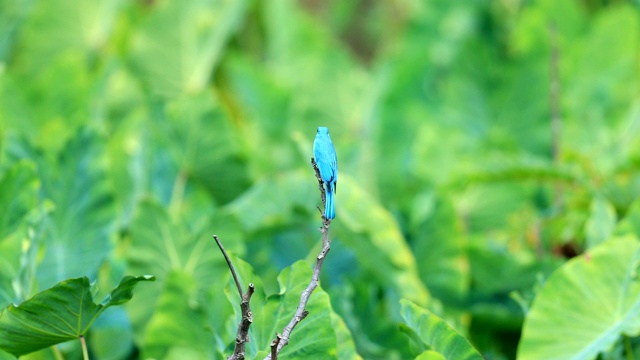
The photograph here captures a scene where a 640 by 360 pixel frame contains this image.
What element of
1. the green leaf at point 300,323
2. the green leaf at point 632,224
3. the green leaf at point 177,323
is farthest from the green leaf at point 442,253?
the green leaf at point 300,323

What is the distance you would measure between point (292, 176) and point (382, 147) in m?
0.71

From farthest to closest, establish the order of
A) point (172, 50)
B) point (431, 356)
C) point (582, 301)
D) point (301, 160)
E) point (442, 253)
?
point (172, 50)
point (301, 160)
point (442, 253)
point (582, 301)
point (431, 356)

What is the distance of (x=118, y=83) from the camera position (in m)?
1.89

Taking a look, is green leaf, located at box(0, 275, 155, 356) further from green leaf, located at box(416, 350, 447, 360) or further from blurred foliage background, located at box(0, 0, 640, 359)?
green leaf, located at box(416, 350, 447, 360)

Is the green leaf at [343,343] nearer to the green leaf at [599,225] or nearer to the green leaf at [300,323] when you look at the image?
the green leaf at [300,323]

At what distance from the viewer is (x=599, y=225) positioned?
121 cm

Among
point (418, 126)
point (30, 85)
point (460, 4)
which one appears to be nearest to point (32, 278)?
point (30, 85)

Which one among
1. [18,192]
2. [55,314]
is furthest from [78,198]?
[55,314]

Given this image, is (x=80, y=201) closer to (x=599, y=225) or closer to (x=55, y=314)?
(x=55, y=314)

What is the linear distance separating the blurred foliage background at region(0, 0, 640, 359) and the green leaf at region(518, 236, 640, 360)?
43 millimetres

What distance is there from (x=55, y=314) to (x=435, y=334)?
389 mm

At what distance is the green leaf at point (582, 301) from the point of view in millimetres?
1008

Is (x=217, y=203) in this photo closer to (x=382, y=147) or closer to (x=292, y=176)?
(x=292, y=176)

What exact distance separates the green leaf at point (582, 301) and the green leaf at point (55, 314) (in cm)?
51
